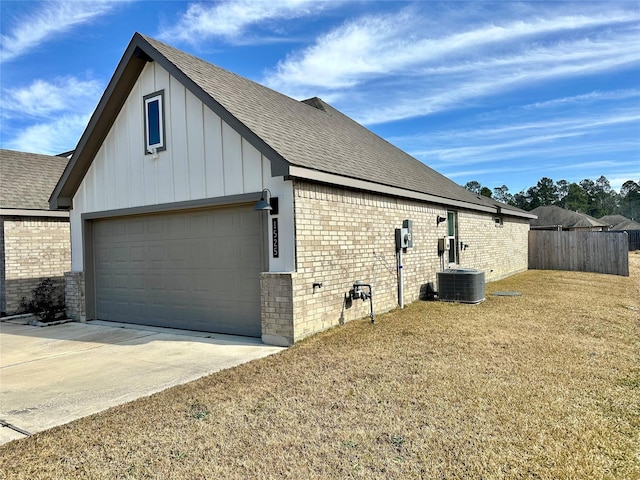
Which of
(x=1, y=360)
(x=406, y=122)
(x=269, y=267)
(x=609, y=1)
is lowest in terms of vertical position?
(x=1, y=360)

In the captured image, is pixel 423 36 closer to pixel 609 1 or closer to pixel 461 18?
pixel 461 18

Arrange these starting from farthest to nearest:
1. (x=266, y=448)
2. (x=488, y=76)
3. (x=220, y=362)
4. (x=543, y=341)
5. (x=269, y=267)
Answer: (x=488, y=76) < (x=269, y=267) < (x=543, y=341) < (x=220, y=362) < (x=266, y=448)

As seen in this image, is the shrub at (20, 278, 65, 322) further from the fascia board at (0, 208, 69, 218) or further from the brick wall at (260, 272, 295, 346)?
the brick wall at (260, 272, 295, 346)

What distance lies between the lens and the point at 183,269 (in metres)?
8.66

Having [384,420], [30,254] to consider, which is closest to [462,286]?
[384,420]

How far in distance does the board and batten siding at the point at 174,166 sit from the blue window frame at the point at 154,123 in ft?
0.43

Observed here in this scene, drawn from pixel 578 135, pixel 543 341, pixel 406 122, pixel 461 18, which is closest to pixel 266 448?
pixel 543 341

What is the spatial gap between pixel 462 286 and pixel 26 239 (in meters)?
12.1

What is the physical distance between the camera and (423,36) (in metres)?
11.0

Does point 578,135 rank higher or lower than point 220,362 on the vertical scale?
higher

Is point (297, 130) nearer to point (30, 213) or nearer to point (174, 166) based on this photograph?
point (174, 166)

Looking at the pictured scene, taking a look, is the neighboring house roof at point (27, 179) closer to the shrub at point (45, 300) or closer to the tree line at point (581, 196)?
the shrub at point (45, 300)

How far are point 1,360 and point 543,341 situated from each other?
8.66 m

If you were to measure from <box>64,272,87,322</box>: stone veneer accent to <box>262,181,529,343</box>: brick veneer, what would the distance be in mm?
5752
